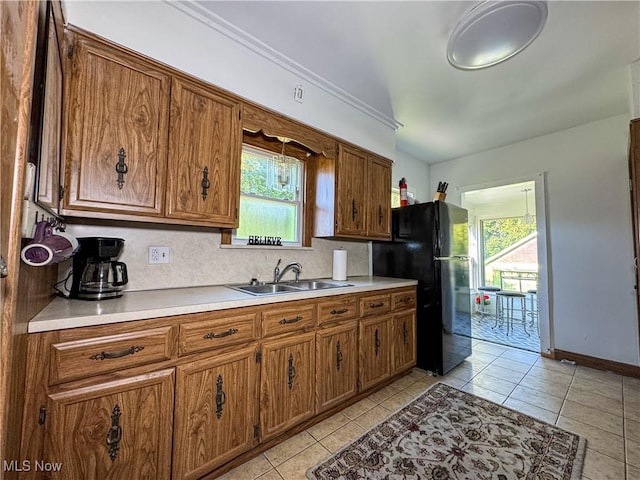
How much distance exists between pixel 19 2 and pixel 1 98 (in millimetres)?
307

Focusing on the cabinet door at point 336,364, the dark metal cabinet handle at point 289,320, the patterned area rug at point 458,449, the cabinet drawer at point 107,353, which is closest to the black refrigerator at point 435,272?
the patterned area rug at point 458,449

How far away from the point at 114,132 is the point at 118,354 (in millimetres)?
1112

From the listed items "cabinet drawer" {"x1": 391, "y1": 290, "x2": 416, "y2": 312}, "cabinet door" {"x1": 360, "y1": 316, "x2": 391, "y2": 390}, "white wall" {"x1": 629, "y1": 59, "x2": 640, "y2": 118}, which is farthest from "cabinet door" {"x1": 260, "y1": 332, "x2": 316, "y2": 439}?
"white wall" {"x1": 629, "y1": 59, "x2": 640, "y2": 118}

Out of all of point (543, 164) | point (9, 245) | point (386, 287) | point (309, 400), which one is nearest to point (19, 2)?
point (9, 245)

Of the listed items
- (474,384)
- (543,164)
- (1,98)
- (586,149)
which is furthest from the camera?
(543,164)

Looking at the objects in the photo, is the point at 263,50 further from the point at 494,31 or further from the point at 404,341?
the point at 404,341

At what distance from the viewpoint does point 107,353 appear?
3.57 ft

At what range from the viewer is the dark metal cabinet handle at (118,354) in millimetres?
1067

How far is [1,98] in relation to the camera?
559 mm

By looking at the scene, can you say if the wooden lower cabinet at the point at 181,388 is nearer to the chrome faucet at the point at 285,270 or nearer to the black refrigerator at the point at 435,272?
the chrome faucet at the point at 285,270

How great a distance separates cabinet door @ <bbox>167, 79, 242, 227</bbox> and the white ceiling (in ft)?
1.83

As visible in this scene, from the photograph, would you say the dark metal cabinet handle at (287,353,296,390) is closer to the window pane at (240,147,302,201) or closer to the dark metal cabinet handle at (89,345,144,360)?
the dark metal cabinet handle at (89,345,144,360)

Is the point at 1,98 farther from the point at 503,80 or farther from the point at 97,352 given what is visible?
the point at 503,80

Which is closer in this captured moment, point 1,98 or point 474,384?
point 1,98
